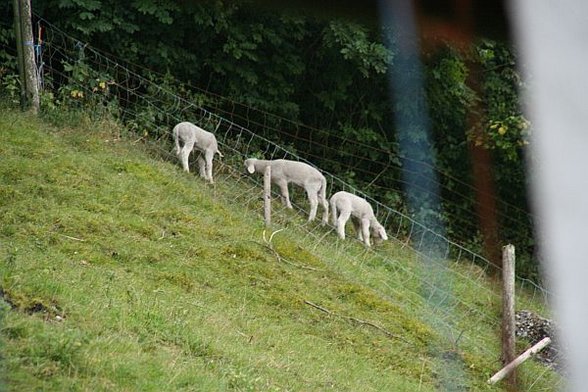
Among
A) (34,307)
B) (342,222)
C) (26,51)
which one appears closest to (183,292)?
(34,307)

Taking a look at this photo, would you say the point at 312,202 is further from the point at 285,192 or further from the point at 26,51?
the point at 26,51

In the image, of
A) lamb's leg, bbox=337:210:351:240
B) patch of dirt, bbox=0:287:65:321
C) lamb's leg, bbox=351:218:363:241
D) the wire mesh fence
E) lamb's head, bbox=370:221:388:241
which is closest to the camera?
patch of dirt, bbox=0:287:65:321

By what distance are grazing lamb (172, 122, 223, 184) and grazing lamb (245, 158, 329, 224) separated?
0.62 m

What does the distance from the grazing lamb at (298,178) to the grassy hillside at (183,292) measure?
1.42ft

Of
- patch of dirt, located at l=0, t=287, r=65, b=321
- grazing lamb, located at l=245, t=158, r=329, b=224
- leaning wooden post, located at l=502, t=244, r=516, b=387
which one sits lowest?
grazing lamb, located at l=245, t=158, r=329, b=224

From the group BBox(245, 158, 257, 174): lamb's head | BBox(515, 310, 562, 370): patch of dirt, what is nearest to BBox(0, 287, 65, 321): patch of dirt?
BBox(515, 310, 562, 370): patch of dirt

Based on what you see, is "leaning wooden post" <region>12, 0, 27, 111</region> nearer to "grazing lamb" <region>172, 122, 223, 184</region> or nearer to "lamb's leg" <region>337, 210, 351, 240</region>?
"grazing lamb" <region>172, 122, 223, 184</region>

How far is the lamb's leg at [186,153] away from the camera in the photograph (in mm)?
13767

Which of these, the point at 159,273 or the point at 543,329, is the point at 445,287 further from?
the point at 159,273

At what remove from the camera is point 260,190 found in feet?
46.8

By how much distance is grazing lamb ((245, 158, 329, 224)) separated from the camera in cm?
1396

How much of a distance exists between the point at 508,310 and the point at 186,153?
21.4 feet

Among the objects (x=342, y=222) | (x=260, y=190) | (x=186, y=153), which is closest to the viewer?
(x=342, y=222)

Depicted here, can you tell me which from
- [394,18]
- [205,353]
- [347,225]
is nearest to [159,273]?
[205,353]
